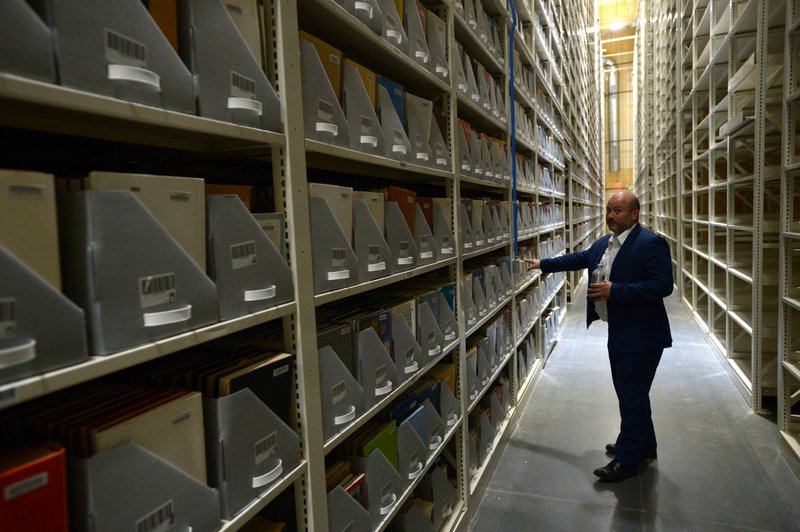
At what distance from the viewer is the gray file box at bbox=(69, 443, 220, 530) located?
0.75 m

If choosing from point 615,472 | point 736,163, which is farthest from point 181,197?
point 736,163

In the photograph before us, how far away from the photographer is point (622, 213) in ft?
9.42

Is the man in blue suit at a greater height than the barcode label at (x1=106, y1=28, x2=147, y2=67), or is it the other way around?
the barcode label at (x1=106, y1=28, x2=147, y2=67)

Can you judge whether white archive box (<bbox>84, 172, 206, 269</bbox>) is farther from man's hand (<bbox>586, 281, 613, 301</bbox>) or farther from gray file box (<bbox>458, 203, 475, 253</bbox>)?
man's hand (<bbox>586, 281, 613, 301</bbox>)

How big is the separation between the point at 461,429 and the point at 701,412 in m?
2.32

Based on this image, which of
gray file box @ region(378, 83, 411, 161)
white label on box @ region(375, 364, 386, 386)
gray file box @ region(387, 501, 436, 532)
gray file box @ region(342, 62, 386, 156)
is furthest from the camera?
gray file box @ region(387, 501, 436, 532)

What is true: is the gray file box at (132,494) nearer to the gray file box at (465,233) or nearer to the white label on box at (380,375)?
the white label on box at (380,375)

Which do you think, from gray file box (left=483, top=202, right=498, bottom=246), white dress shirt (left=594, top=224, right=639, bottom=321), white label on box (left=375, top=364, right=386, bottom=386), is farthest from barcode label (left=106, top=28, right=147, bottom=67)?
white dress shirt (left=594, top=224, right=639, bottom=321)

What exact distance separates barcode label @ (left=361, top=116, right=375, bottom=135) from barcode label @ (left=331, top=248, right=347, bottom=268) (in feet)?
1.36

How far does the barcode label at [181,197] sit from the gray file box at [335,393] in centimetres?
58

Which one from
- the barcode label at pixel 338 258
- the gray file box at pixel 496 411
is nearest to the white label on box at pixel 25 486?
the barcode label at pixel 338 258

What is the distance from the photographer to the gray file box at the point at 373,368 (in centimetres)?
155

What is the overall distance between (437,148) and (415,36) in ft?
1.54

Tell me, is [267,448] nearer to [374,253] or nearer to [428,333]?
[374,253]
